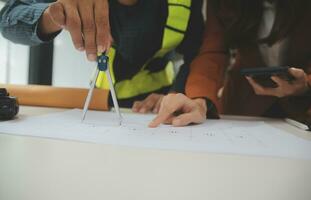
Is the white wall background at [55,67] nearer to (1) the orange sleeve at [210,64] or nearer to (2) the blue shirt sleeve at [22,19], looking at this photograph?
(2) the blue shirt sleeve at [22,19]

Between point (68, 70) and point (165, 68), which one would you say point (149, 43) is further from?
point (68, 70)

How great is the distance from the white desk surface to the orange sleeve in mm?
251

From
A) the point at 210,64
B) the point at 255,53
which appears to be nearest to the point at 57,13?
the point at 210,64

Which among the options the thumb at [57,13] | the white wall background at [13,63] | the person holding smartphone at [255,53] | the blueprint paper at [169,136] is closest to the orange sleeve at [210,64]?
the person holding smartphone at [255,53]

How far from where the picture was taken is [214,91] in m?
0.50

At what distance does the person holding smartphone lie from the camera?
493mm

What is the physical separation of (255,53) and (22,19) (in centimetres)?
52

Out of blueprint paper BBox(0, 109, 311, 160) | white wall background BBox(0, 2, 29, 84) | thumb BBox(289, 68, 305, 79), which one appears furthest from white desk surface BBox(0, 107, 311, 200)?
white wall background BBox(0, 2, 29, 84)

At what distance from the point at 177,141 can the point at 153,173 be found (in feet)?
0.18

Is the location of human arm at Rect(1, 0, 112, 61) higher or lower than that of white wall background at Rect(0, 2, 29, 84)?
higher

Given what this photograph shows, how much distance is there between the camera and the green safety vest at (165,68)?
531mm

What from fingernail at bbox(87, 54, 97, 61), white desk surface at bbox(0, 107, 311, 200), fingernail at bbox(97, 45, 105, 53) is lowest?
white desk surface at bbox(0, 107, 311, 200)

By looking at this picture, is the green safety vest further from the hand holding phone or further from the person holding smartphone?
the hand holding phone

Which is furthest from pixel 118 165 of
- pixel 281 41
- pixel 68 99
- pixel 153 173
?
pixel 281 41
